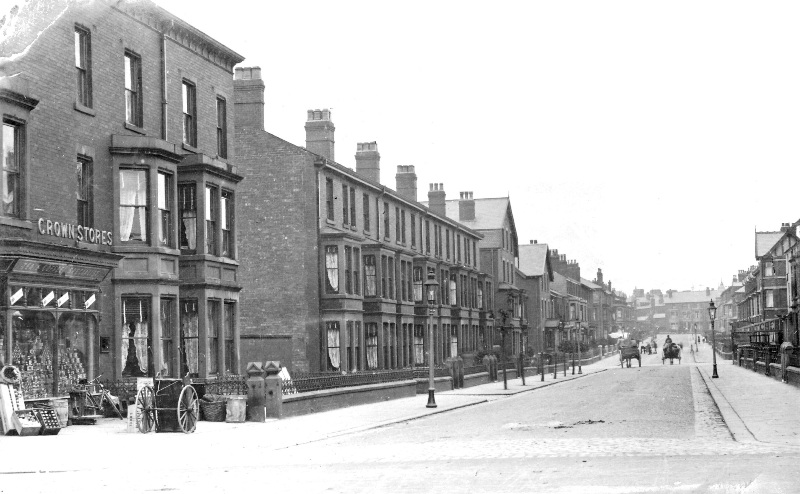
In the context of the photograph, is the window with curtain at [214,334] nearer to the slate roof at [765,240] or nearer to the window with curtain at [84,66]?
the window with curtain at [84,66]

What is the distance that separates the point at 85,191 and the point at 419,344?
109 ft

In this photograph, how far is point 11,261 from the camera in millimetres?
21781

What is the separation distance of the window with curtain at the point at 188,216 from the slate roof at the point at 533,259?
224 feet

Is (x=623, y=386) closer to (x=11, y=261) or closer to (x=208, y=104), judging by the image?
(x=208, y=104)

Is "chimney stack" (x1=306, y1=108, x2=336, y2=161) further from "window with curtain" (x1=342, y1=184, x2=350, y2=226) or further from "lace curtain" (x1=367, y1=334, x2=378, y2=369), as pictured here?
"lace curtain" (x1=367, y1=334, x2=378, y2=369)

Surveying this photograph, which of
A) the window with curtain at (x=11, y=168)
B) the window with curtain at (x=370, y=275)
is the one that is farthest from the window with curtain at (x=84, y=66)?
the window with curtain at (x=370, y=275)

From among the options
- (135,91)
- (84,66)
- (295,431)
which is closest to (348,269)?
(135,91)

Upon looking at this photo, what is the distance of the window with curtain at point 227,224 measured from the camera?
32344 mm

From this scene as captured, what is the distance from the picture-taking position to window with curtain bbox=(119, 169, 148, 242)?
90.4 feet

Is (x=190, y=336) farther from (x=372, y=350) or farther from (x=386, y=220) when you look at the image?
(x=386, y=220)

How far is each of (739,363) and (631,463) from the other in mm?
63204

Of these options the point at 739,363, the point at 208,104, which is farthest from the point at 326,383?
the point at 739,363

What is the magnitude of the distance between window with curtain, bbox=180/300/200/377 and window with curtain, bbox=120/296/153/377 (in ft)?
8.59

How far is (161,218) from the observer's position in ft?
93.1
